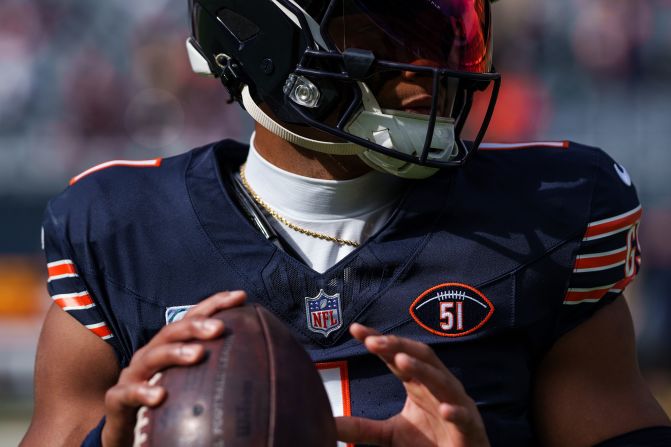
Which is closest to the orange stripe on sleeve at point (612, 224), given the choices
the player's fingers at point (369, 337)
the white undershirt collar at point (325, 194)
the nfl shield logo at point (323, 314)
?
the white undershirt collar at point (325, 194)

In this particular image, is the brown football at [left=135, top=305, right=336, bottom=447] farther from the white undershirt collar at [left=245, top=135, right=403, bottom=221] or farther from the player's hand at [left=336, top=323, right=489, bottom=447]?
the white undershirt collar at [left=245, top=135, right=403, bottom=221]

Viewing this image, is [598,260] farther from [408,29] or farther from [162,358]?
[162,358]

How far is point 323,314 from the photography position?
170 centimetres

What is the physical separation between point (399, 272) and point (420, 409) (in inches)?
12.3

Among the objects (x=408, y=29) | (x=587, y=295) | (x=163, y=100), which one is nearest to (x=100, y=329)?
(x=408, y=29)

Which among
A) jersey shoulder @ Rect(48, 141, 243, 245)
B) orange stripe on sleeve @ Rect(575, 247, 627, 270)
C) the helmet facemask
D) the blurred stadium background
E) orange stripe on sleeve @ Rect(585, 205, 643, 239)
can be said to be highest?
the helmet facemask

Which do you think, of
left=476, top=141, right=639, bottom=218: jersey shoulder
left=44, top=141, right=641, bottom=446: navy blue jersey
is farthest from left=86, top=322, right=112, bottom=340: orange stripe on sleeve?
left=476, top=141, right=639, bottom=218: jersey shoulder

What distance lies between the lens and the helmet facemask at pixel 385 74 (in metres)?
1.64

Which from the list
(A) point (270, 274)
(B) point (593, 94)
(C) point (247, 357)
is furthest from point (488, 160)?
(B) point (593, 94)

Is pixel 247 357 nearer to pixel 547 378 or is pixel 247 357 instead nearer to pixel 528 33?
pixel 547 378

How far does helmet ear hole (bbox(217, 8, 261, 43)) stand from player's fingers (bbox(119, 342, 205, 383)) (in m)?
0.64

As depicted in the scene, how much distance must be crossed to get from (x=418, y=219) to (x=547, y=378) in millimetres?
344

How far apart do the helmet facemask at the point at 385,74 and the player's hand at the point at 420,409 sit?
37 centimetres

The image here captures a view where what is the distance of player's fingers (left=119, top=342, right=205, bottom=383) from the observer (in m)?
1.31
